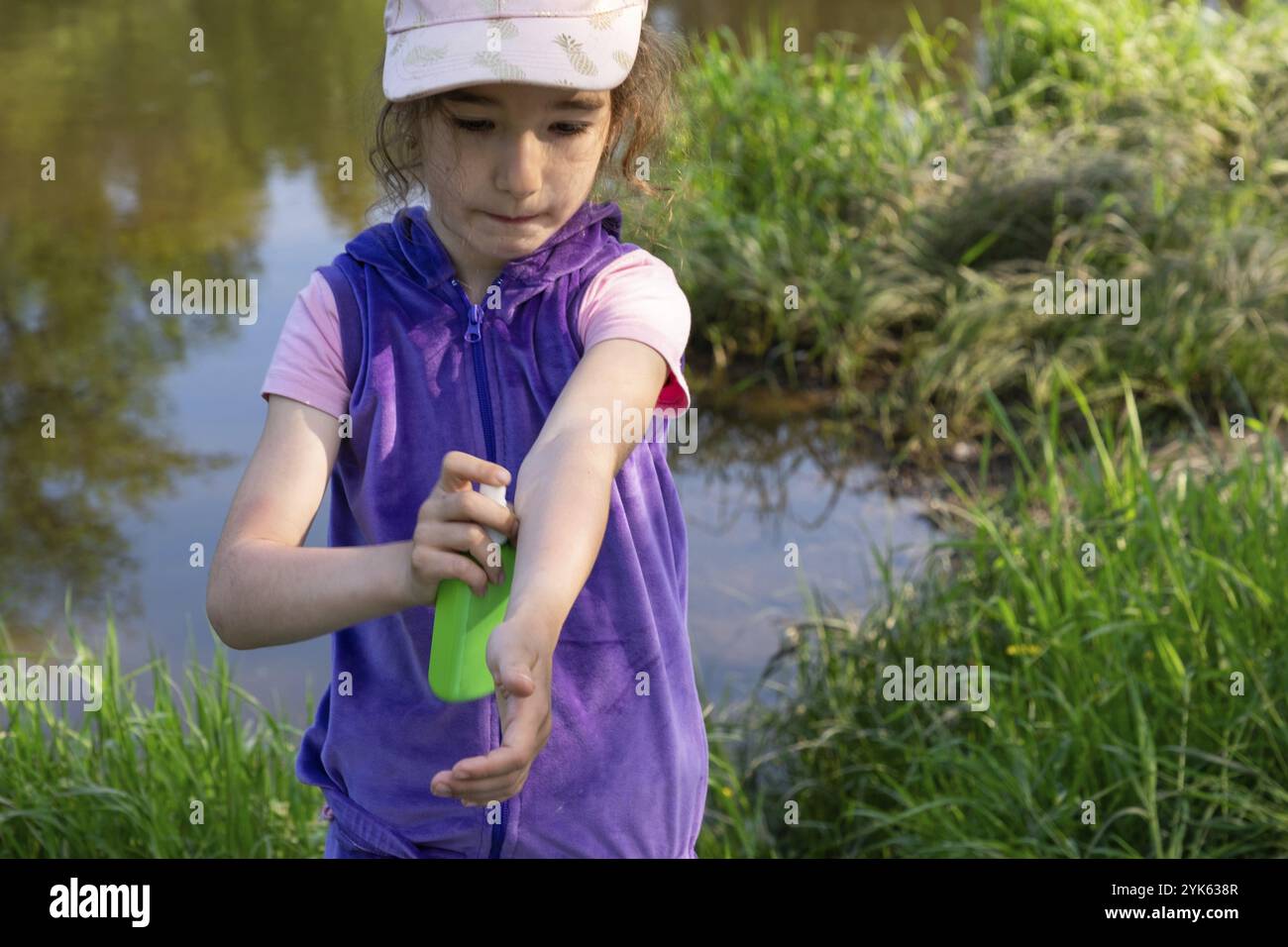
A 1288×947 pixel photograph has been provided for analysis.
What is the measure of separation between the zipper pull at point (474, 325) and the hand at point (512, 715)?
0.41 meters

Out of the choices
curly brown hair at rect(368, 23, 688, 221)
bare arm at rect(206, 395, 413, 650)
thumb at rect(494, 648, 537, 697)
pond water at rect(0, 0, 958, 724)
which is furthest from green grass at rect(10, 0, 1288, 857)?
thumb at rect(494, 648, 537, 697)

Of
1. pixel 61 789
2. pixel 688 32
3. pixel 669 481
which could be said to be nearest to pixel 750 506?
pixel 61 789

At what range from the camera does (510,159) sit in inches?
57.2

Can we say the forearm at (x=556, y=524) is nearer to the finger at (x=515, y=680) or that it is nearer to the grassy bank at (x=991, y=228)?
the finger at (x=515, y=680)

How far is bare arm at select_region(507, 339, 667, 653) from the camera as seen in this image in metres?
1.25

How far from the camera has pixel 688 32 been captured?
7238 millimetres

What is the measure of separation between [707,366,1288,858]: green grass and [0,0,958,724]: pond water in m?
0.34

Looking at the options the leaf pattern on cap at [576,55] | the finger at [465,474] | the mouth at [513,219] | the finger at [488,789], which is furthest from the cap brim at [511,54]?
the finger at [488,789]

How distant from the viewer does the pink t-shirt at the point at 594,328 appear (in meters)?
1.48

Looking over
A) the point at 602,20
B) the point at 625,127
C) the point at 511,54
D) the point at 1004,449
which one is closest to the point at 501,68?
the point at 511,54

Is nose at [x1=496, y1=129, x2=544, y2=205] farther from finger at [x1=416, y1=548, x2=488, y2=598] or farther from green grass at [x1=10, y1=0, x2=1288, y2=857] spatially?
green grass at [x1=10, y1=0, x2=1288, y2=857]

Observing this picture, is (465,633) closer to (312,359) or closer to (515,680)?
(515,680)

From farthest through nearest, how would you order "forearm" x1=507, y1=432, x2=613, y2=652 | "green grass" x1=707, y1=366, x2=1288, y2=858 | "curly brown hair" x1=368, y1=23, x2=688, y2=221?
"green grass" x1=707, y1=366, x2=1288, y2=858
"curly brown hair" x1=368, y1=23, x2=688, y2=221
"forearm" x1=507, y1=432, x2=613, y2=652
